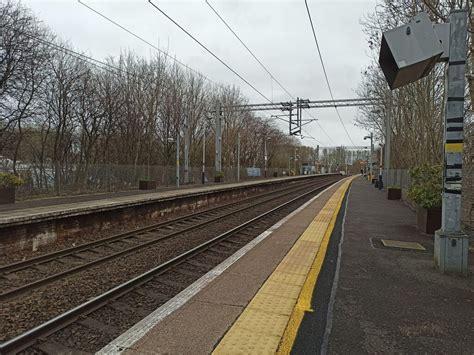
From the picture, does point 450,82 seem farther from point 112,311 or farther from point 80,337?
point 80,337

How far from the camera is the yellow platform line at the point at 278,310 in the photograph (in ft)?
11.5

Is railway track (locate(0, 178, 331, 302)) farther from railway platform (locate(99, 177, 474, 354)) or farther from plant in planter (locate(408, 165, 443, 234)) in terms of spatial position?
plant in planter (locate(408, 165, 443, 234))

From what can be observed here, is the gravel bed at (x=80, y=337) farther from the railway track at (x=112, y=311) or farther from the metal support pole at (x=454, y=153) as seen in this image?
the metal support pole at (x=454, y=153)

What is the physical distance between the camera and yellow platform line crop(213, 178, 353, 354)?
352cm

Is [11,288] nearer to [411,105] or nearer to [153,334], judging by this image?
[153,334]

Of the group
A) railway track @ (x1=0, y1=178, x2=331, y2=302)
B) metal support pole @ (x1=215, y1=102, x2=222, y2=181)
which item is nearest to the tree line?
metal support pole @ (x1=215, y1=102, x2=222, y2=181)

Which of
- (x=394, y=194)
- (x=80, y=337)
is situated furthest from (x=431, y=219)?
(x=394, y=194)

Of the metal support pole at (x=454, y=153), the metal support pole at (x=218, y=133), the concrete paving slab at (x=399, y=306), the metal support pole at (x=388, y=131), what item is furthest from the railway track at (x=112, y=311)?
the metal support pole at (x=218, y=133)

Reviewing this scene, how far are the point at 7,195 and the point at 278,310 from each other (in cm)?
1561

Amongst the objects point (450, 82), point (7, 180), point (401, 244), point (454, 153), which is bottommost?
point (401, 244)

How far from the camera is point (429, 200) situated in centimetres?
984

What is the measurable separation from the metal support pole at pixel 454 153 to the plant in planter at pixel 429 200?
14.2 ft

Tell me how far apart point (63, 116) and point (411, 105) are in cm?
2409

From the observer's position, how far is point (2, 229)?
8547mm
